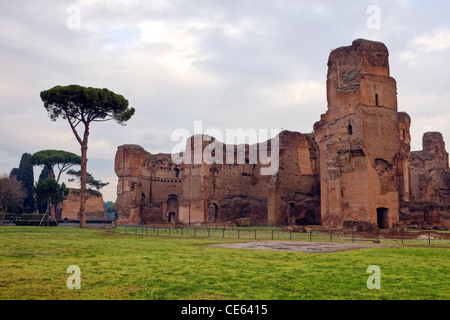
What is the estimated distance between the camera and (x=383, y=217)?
27016 millimetres

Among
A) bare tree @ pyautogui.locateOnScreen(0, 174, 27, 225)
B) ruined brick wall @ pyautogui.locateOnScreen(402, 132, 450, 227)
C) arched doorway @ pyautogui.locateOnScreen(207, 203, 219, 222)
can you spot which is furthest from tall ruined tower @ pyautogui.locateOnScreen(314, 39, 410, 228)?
bare tree @ pyautogui.locateOnScreen(0, 174, 27, 225)

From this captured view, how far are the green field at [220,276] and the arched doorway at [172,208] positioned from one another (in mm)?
34429

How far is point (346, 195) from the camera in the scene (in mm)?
26797

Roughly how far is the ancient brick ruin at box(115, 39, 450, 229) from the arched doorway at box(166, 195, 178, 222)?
110 millimetres

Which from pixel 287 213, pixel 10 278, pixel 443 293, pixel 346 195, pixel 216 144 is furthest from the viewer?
pixel 216 144

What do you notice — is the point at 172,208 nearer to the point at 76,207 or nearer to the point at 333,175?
the point at 76,207

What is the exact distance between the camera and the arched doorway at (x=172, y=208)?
4428cm

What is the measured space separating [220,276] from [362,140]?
21.5 m

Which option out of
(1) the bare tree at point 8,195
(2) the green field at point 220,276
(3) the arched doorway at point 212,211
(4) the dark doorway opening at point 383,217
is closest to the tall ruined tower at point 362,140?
(4) the dark doorway opening at point 383,217

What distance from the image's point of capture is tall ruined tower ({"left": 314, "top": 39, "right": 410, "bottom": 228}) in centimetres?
2617

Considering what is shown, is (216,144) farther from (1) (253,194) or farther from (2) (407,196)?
(2) (407,196)

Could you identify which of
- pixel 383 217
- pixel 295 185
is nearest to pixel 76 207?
pixel 295 185
